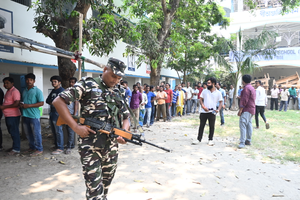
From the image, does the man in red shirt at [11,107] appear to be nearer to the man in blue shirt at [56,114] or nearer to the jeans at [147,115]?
the man in blue shirt at [56,114]

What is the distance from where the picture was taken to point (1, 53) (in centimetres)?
774

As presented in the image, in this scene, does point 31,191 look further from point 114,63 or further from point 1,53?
point 1,53

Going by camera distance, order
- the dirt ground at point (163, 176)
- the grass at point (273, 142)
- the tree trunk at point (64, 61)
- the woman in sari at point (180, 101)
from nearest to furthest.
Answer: the dirt ground at point (163, 176)
the grass at point (273, 142)
the tree trunk at point (64, 61)
the woman in sari at point (180, 101)

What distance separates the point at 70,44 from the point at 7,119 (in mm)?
2577

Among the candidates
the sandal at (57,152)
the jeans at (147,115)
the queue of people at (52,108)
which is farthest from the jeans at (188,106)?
the sandal at (57,152)

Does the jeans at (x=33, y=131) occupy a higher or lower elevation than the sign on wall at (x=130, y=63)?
lower

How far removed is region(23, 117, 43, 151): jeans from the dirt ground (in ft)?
0.99

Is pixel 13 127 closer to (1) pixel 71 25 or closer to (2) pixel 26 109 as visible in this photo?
(2) pixel 26 109

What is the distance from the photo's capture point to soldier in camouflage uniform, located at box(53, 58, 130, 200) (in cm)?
230

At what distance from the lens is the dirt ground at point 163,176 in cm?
338

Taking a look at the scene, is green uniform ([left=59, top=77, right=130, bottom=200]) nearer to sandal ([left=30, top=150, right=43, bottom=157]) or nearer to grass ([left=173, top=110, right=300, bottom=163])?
sandal ([left=30, top=150, right=43, bottom=157])

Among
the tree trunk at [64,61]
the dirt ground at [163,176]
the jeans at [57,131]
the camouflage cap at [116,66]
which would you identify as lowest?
the dirt ground at [163,176]

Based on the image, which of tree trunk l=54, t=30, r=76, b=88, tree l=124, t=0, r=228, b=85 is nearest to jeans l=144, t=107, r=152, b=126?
tree l=124, t=0, r=228, b=85

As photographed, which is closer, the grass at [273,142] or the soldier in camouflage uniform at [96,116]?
the soldier in camouflage uniform at [96,116]
